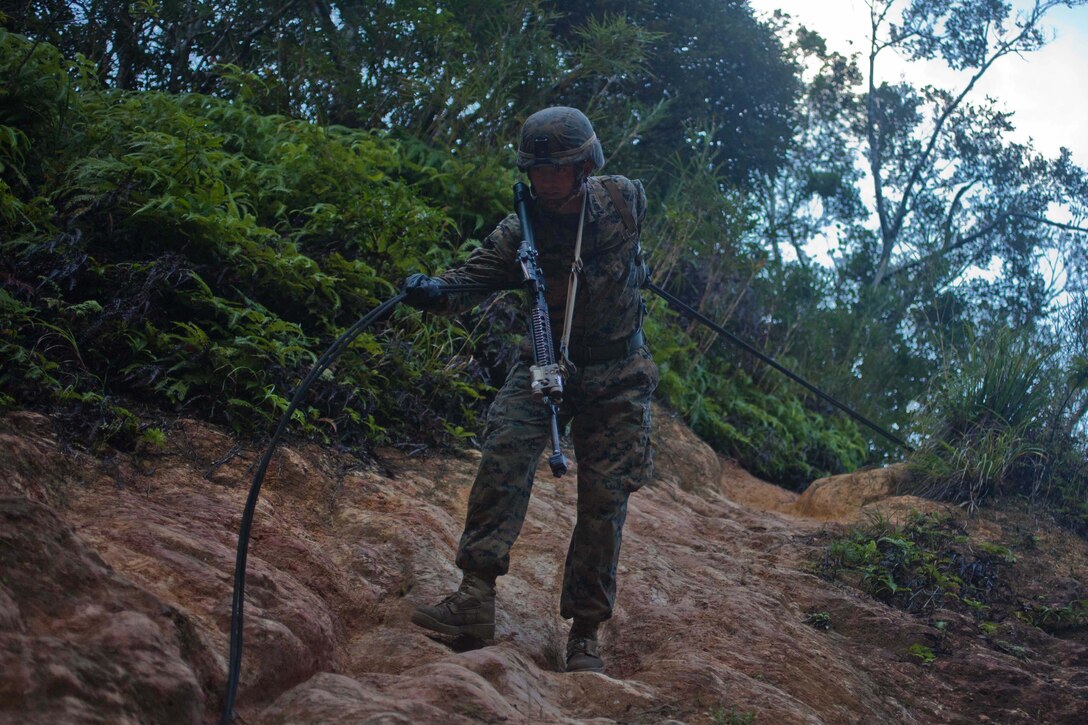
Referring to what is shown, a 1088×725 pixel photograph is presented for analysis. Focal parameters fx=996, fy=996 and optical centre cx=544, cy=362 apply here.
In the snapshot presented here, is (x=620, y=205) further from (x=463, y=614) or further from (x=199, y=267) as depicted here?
(x=199, y=267)

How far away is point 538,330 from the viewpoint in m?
3.89

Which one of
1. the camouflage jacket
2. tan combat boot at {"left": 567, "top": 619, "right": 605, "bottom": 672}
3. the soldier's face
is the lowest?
tan combat boot at {"left": 567, "top": 619, "right": 605, "bottom": 672}

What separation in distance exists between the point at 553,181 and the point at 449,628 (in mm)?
1853

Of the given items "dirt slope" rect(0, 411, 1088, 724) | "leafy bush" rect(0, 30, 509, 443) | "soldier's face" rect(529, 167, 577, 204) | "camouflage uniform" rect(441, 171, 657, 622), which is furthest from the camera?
"leafy bush" rect(0, 30, 509, 443)

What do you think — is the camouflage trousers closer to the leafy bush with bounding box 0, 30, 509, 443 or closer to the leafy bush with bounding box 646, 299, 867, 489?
the leafy bush with bounding box 0, 30, 509, 443

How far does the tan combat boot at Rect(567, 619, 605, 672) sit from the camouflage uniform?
0.17 ft

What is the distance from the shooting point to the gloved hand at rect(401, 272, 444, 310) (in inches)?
151

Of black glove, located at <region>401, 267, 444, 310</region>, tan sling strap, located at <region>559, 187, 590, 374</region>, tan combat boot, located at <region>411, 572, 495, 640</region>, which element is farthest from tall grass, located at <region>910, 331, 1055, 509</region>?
black glove, located at <region>401, 267, 444, 310</region>

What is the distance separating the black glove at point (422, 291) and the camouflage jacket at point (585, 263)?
12.5 inches

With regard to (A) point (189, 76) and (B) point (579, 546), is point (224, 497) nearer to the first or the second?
(B) point (579, 546)

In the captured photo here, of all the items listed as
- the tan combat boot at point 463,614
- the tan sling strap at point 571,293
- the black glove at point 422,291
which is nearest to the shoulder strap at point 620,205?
the tan sling strap at point 571,293

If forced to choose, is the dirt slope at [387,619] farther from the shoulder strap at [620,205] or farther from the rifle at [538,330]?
the shoulder strap at [620,205]

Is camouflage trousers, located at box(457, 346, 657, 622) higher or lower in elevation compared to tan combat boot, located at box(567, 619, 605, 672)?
higher

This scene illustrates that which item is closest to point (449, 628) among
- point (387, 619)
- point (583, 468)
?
point (387, 619)
